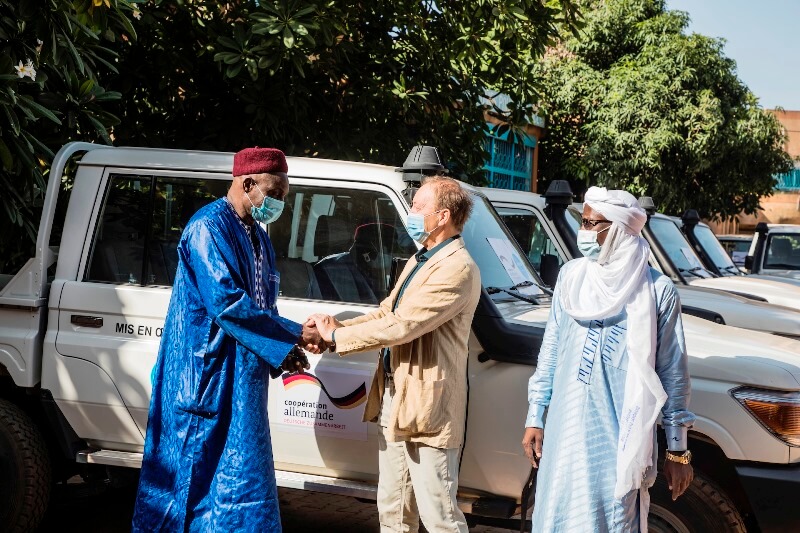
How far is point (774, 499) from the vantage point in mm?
3908

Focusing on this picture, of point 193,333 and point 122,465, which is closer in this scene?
point 193,333

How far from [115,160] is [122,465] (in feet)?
5.05

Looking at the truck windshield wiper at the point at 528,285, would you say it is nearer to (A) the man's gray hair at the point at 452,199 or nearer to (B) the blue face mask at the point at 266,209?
(A) the man's gray hair at the point at 452,199

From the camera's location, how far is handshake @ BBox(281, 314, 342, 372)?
388cm

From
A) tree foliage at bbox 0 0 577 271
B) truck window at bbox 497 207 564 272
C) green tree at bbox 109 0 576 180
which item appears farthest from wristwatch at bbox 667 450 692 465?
green tree at bbox 109 0 576 180

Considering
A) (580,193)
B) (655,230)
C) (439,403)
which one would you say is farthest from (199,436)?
(580,193)

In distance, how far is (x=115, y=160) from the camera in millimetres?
4910

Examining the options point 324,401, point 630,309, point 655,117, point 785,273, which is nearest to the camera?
point 630,309

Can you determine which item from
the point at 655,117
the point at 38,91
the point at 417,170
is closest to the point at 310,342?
the point at 417,170

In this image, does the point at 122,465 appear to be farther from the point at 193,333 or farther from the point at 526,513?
the point at 526,513

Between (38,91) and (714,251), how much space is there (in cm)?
786

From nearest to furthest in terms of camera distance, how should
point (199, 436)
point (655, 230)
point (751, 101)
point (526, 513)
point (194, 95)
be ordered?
point (199, 436), point (526, 513), point (194, 95), point (655, 230), point (751, 101)

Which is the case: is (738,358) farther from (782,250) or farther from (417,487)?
(782,250)

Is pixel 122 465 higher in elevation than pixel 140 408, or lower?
lower
